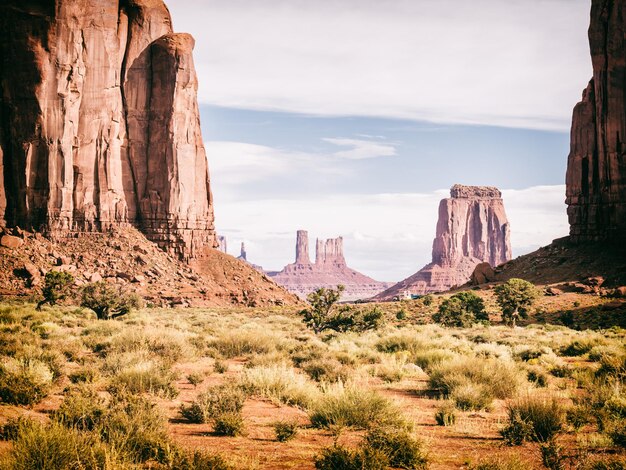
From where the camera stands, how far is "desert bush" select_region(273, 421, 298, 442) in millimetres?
9461

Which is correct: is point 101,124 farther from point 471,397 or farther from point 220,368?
point 471,397

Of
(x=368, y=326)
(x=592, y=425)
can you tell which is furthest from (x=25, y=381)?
(x=368, y=326)

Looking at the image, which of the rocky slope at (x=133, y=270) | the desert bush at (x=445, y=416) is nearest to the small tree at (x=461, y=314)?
the rocky slope at (x=133, y=270)

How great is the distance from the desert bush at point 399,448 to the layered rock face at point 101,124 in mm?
63458

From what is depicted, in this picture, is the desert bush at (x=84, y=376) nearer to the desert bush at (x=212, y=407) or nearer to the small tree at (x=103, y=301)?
the desert bush at (x=212, y=407)

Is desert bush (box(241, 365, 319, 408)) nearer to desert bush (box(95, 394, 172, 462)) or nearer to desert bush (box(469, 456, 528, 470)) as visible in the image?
desert bush (box(95, 394, 172, 462))

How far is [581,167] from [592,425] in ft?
247

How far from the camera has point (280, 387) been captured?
12852 millimetres

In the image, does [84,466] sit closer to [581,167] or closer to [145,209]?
[145,209]

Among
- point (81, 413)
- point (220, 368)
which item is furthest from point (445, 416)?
point (220, 368)

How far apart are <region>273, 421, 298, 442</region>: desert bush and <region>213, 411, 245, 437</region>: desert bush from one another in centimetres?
57

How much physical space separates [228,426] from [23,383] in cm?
418

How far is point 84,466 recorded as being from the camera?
269 inches

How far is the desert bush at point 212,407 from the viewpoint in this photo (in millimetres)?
10492
